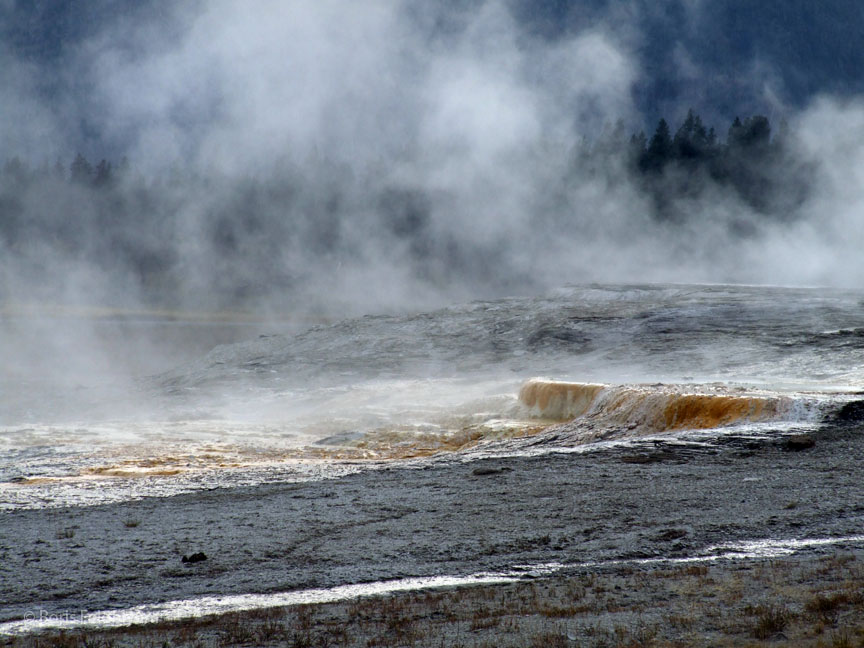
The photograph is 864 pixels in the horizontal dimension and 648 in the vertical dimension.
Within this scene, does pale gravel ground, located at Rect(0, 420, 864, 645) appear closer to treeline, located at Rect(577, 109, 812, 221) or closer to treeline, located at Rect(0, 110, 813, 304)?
treeline, located at Rect(0, 110, 813, 304)

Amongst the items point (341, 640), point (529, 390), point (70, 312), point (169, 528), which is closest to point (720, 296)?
point (529, 390)

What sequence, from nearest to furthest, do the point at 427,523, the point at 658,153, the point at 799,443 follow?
1. the point at 427,523
2. the point at 799,443
3. the point at 658,153

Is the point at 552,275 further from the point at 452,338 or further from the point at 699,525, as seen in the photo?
the point at 699,525

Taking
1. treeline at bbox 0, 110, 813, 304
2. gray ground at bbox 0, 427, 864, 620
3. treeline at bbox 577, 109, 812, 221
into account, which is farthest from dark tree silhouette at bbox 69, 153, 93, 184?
gray ground at bbox 0, 427, 864, 620

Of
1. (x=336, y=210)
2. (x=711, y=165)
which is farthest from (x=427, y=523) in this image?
(x=336, y=210)

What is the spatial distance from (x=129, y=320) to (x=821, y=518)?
1205 inches

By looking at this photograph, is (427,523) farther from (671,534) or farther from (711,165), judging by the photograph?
(711,165)

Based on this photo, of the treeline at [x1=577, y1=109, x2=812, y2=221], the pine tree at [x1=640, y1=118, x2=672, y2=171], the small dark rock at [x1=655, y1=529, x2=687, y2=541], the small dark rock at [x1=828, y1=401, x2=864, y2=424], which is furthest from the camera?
the pine tree at [x1=640, y1=118, x2=672, y2=171]

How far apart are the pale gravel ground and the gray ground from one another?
13 millimetres

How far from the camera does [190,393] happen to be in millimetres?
15414

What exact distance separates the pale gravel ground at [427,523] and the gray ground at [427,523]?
13 millimetres

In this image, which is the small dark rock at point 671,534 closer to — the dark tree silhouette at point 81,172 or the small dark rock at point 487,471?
the small dark rock at point 487,471

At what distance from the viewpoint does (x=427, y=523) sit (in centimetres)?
539

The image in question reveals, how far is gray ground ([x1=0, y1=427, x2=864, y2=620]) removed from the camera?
15.0 feet
